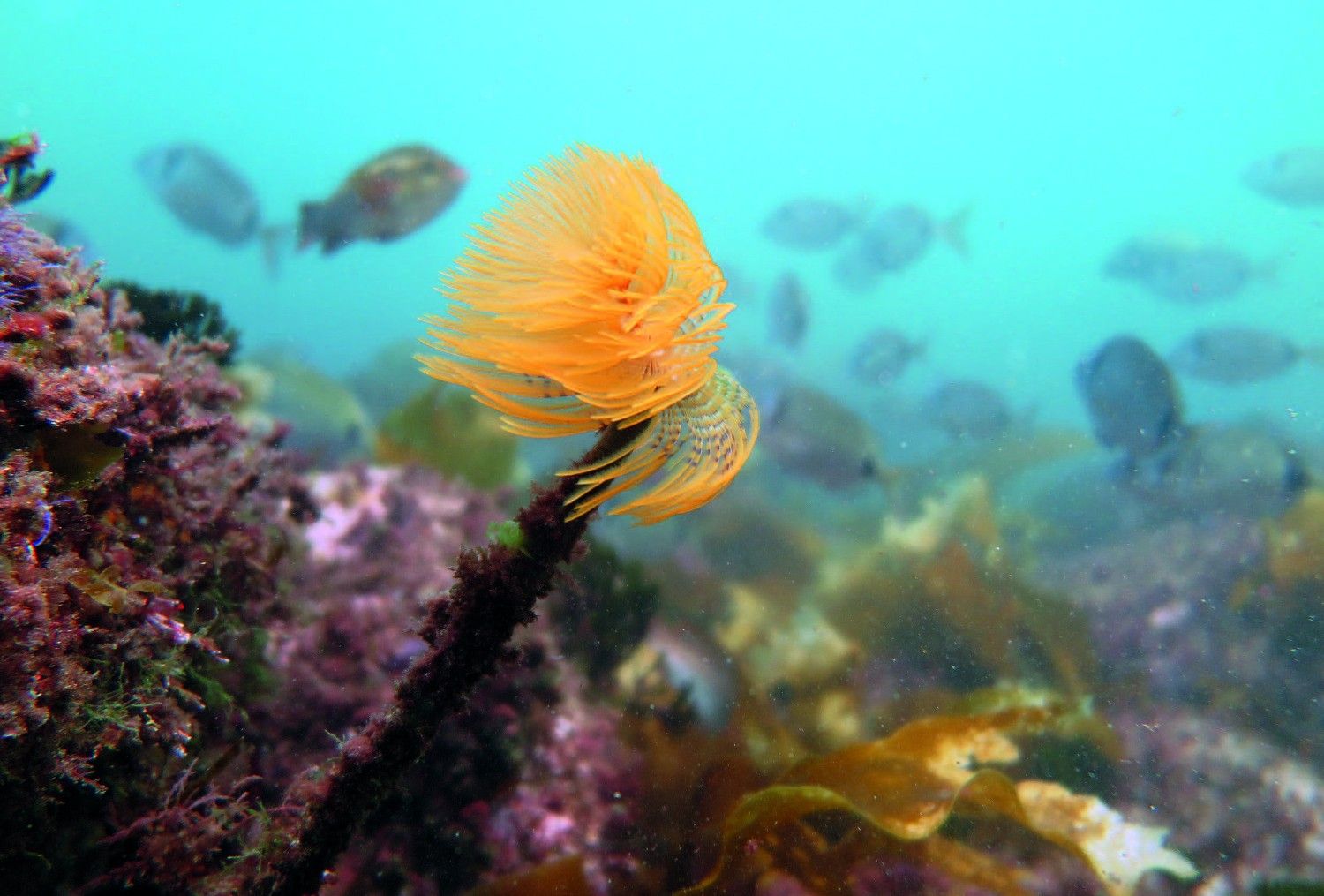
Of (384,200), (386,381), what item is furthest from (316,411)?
(386,381)

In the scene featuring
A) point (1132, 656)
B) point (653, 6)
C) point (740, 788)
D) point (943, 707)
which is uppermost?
point (653, 6)

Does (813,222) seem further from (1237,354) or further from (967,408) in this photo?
(1237,354)

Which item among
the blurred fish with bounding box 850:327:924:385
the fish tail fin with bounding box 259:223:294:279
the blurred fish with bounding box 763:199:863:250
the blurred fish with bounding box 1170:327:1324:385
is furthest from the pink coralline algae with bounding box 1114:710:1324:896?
the fish tail fin with bounding box 259:223:294:279

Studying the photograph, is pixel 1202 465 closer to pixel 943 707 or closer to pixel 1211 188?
pixel 943 707

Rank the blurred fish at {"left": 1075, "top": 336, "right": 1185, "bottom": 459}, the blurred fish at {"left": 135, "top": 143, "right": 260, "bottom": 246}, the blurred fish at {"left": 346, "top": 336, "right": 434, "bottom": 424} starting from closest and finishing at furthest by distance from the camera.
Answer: the blurred fish at {"left": 1075, "top": 336, "right": 1185, "bottom": 459}, the blurred fish at {"left": 135, "top": 143, "right": 260, "bottom": 246}, the blurred fish at {"left": 346, "top": 336, "right": 434, "bottom": 424}

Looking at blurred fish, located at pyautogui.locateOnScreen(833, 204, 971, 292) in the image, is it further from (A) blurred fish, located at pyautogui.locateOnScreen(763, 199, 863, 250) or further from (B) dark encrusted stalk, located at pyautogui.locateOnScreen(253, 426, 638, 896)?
(B) dark encrusted stalk, located at pyautogui.locateOnScreen(253, 426, 638, 896)

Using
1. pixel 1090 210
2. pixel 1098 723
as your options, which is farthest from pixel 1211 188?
pixel 1098 723
